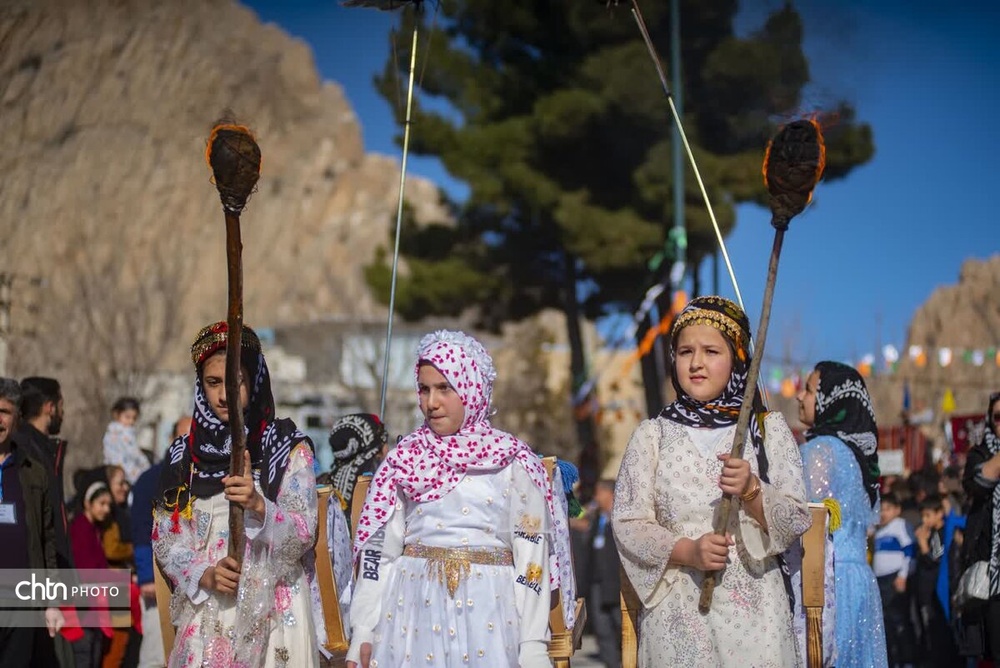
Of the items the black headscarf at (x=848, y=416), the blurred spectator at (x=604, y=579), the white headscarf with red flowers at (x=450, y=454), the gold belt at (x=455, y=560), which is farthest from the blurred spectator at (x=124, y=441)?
the gold belt at (x=455, y=560)

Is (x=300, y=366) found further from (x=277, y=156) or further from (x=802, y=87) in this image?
(x=802, y=87)

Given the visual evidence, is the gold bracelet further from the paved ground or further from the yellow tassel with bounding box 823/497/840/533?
the paved ground

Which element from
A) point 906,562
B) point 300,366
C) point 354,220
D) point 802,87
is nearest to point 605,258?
point 906,562

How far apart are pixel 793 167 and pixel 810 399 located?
255cm

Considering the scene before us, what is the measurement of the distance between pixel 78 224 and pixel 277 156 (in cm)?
6930

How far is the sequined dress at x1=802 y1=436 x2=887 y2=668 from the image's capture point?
6820 millimetres

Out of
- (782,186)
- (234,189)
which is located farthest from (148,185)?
(782,186)

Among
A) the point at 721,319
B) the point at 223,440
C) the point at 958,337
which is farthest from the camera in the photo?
the point at 958,337

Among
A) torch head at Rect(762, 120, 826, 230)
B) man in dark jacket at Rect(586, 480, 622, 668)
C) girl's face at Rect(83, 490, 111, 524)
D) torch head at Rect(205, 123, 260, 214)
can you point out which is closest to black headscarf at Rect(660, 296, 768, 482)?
torch head at Rect(762, 120, 826, 230)

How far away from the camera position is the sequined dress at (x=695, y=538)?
16.2ft

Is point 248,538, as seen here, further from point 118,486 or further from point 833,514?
point 118,486

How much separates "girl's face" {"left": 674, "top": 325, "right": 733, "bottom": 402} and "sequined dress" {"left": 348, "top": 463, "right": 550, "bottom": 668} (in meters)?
0.71

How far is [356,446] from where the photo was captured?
25.7 feet

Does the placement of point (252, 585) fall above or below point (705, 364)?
below
